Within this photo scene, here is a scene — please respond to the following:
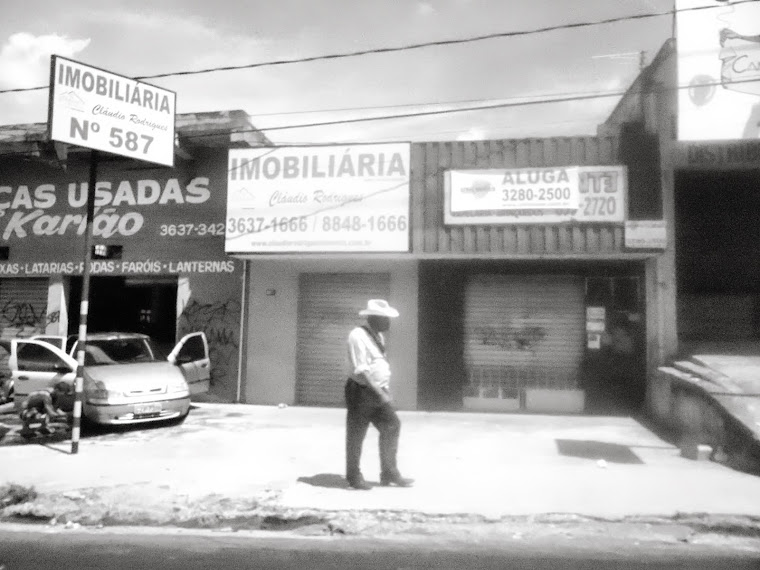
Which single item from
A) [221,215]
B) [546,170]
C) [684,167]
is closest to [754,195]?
[684,167]

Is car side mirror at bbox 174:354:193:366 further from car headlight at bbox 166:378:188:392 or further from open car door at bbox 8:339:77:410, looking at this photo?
open car door at bbox 8:339:77:410

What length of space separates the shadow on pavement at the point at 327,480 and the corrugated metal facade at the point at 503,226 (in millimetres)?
5548

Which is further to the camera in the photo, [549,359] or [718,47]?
[549,359]

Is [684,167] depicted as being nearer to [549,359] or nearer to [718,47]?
[718,47]

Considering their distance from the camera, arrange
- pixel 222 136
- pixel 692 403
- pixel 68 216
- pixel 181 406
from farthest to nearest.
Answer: pixel 68 216
pixel 222 136
pixel 181 406
pixel 692 403

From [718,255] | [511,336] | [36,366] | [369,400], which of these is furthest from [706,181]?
[36,366]

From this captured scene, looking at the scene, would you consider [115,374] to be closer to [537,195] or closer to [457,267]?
[457,267]

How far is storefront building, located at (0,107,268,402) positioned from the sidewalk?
3.45 metres

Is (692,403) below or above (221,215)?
below

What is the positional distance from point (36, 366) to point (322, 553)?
7.57 m

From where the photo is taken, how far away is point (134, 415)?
31.7 ft

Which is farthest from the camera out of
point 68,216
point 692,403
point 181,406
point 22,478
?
point 68,216

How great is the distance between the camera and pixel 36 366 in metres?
10.4

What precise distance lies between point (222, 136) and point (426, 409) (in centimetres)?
695
